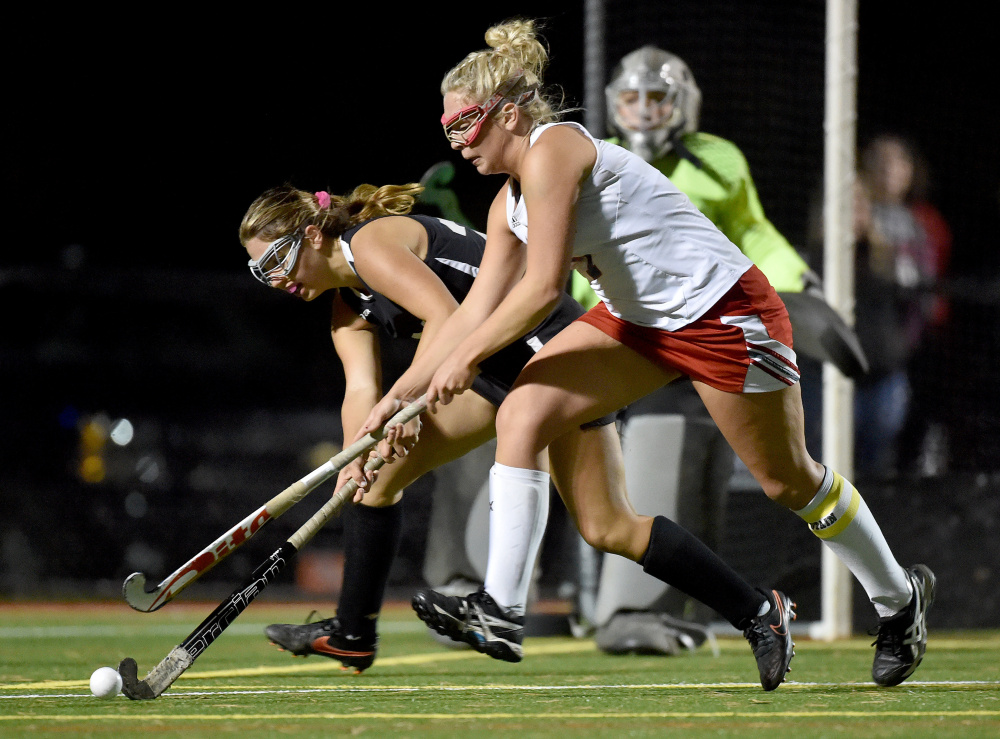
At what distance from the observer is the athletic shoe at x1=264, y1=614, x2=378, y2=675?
3107 millimetres

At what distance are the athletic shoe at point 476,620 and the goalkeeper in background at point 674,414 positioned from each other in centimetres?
147

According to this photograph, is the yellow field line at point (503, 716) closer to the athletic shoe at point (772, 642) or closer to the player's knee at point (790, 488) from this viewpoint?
the athletic shoe at point (772, 642)

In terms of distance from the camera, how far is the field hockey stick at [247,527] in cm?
263

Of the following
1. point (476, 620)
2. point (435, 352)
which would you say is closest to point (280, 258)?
point (435, 352)

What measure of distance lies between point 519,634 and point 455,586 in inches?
69.0

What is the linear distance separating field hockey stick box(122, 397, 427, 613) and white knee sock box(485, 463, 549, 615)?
25 centimetres

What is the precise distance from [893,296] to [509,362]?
3665mm

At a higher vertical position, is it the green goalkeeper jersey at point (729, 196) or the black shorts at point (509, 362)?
the green goalkeeper jersey at point (729, 196)

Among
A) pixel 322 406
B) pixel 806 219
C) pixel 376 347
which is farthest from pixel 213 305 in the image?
pixel 376 347

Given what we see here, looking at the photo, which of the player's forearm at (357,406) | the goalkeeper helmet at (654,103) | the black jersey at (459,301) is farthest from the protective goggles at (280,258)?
the goalkeeper helmet at (654,103)

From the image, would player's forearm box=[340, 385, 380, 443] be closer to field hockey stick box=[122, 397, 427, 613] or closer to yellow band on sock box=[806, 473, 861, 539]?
field hockey stick box=[122, 397, 427, 613]

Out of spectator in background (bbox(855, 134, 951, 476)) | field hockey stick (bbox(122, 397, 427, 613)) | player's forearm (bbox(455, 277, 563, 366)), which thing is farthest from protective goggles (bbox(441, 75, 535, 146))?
spectator in background (bbox(855, 134, 951, 476))

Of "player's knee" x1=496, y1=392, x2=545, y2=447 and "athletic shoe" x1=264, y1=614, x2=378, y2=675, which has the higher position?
"player's knee" x1=496, y1=392, x2=545, y2=447

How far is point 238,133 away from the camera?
32.4ft
